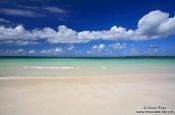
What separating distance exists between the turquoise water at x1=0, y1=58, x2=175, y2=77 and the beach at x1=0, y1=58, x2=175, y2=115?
6cm

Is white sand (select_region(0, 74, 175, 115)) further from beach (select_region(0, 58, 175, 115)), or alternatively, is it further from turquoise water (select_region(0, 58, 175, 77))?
turquoise water (select_region(0, 58, 175, 77))

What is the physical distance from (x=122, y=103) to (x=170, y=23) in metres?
0.93

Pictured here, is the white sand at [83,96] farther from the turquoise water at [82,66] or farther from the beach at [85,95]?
the turquoise water at [82,66]

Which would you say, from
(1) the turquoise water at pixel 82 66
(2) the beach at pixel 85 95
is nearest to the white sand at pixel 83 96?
(2) the beach at pixel 85 95

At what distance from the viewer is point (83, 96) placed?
2490 millimetres

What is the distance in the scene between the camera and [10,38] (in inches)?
103

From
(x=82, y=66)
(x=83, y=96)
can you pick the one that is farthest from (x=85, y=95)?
(x=82, y=66)

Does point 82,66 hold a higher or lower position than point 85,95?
higher

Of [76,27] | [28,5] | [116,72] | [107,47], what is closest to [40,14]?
[28,5]

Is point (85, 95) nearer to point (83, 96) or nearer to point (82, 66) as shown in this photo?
point (83, 96)

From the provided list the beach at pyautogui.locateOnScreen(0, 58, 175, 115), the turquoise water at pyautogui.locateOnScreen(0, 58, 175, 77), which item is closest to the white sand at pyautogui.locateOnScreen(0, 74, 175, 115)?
the beach at pyautogui.locateOnScreen(0, 58, 175, 115)

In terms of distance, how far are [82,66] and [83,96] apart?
59 centimetres

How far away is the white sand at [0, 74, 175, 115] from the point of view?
238 centimetres

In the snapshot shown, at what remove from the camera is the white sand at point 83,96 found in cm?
238
